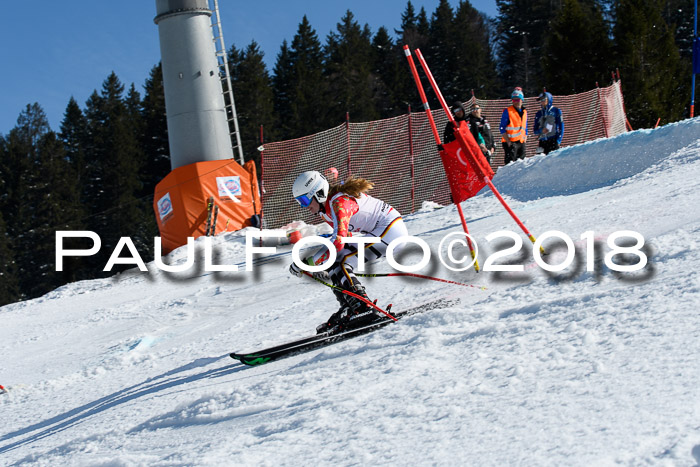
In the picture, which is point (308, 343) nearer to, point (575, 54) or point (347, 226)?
point (347, 226)

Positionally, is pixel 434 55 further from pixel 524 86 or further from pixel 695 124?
pixel 695 124

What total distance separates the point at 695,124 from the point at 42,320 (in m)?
11.3

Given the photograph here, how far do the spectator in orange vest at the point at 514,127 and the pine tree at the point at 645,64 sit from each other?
60.5 ft

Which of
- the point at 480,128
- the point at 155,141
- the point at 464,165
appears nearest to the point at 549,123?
the point at 480,128

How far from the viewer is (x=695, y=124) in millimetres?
11578

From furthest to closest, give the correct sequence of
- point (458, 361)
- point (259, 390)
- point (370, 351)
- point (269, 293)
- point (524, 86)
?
point (524, 86)
point (269, 293)
point (370, 351)
point (259, 390)
point (458, 361)

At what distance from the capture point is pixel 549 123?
43.8 feet

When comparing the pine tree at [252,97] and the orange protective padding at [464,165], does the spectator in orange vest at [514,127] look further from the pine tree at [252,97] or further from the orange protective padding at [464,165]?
the pine tree at [252,97]

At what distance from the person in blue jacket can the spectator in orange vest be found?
16.5 inches

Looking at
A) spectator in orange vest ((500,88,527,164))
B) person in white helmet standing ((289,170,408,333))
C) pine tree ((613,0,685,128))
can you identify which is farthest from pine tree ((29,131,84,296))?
person in white helmet standing ((289,170,408,333))

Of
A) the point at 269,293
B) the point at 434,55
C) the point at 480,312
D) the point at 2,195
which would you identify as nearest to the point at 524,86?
the point at 434,55

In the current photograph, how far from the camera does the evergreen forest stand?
138ft

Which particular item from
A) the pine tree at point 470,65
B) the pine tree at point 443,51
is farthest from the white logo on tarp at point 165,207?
the pine tree at point 443,51

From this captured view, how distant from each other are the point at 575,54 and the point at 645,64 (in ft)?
12.0
